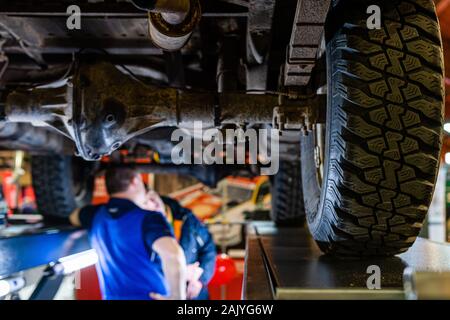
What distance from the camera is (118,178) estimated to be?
11.2 ft

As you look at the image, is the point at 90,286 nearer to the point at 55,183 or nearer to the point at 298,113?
the point at 55,183

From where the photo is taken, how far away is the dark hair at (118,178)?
3.43 m

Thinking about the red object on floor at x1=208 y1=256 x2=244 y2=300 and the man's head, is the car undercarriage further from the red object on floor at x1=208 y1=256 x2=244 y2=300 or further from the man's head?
the red object on floor at x1=208 y1=256 x2=244 y2=300

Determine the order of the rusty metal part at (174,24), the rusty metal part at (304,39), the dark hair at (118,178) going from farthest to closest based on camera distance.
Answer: the dark hair at (118,178), the rusty metal part at (174,24), the rusty metal part at (304,39)

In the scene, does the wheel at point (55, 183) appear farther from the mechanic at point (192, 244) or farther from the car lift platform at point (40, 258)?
the mechanic at point (192, 244)

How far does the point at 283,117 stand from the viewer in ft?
4.66

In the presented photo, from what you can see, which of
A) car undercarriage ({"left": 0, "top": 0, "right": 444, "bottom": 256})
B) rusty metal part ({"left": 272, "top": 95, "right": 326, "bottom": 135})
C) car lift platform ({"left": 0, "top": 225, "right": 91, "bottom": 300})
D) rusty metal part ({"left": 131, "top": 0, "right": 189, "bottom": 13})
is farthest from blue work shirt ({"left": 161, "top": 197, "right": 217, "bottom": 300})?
rusty metal part ({"left": 131, "top": 0, "right": 189, "bottom": 13})

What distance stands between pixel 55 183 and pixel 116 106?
1.80 m

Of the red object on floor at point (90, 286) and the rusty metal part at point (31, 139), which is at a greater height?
the rusty metal part at point (31, 139)

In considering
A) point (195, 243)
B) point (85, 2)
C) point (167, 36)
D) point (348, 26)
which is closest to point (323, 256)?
point (348, 26)

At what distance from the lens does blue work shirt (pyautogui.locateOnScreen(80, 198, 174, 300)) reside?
3252 mm

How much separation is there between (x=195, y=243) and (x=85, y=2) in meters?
2.78

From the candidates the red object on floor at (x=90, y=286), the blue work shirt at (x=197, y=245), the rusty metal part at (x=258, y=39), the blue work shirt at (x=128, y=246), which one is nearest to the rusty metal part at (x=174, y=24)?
the rusty metal part at (x=258, y=39)

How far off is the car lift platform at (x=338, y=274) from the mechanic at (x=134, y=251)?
134cm
